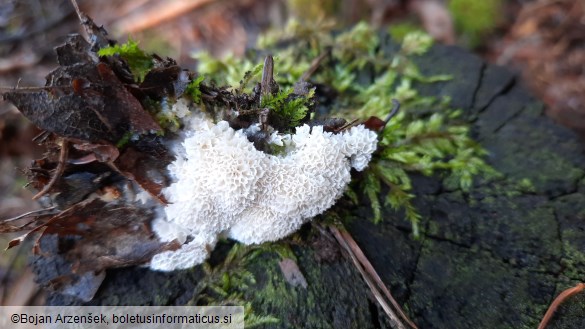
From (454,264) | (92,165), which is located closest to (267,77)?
(92,165)

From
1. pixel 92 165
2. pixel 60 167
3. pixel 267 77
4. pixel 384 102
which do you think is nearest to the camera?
pixel 60 167

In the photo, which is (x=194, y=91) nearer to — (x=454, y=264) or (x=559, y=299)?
(x=454, y=264)

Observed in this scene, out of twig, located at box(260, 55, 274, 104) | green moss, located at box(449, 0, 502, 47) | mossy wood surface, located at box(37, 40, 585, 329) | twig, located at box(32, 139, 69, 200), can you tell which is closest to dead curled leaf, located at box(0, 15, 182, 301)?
twig, located at box(32, 139, 69, 200)

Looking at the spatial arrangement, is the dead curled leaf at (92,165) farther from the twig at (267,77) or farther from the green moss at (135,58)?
the twig at (267,77)

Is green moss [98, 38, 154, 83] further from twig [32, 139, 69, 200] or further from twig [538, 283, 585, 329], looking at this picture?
twig [538, 283, 585, 329]

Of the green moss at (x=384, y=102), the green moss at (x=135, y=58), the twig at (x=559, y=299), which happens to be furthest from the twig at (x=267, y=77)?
the twig at (x=559, y=299)

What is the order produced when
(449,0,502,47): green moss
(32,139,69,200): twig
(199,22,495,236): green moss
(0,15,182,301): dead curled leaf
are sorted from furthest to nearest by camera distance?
(449,0,502,47): green moss
(199,22,495,236): green moss
(32,139,69,200): twig
(0,15,182,301): dead curled leaf

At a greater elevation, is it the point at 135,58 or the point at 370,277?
the point at 135,58

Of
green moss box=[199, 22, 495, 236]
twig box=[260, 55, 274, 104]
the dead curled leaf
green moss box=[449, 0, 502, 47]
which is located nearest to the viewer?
the dead curled leaf
